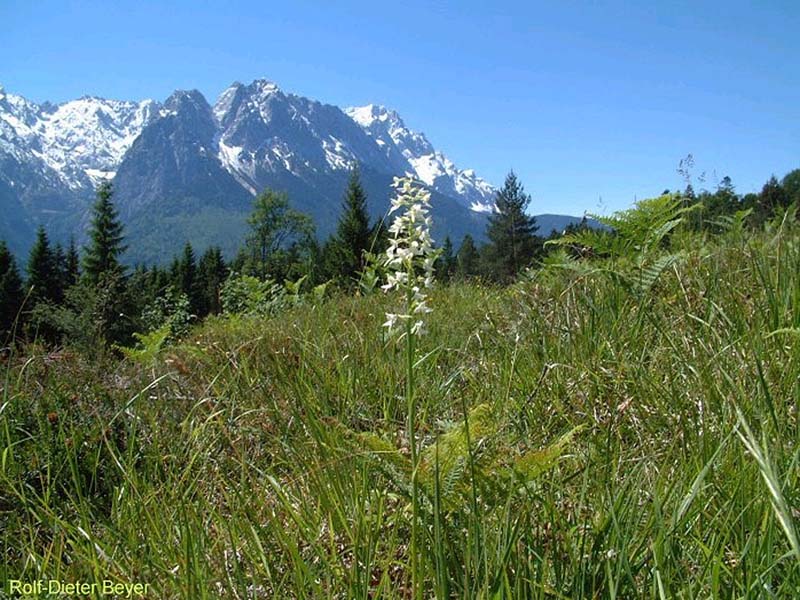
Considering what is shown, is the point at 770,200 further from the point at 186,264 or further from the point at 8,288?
the point at 186,264

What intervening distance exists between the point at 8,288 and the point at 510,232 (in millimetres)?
47762

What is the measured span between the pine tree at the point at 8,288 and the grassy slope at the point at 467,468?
4505 centimetres

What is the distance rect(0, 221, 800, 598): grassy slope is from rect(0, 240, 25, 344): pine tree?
1774 inches

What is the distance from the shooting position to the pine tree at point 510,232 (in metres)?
53.9

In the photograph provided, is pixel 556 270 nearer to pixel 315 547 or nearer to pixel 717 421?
pixel 717 421

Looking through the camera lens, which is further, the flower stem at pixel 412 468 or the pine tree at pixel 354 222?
the pine tree at pixel 354 222

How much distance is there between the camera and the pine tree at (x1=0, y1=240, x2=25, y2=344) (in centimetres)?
4006

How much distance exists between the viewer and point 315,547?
1.41m

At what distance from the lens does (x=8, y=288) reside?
4356 centimetres

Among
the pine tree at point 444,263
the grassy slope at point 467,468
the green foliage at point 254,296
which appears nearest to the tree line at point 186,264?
the green foliage at point 254,296

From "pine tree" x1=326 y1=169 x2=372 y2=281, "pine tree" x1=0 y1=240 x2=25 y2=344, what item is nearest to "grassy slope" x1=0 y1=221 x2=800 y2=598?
"pine tree" x1=326 y1=169 x2=372 y2=281

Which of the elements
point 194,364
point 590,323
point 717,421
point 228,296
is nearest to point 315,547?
point 717,421

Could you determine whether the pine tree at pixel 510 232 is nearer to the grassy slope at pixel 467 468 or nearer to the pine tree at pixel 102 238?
the pine tree at pixel 102 238

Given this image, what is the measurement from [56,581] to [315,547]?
2.30 ft
